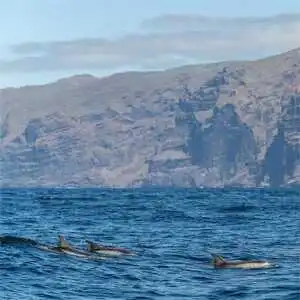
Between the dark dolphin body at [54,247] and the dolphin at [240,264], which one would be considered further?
the dark dolphin body at [54,247]

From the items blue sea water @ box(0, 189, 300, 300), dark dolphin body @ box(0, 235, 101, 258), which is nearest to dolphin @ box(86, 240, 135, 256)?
dark dolphin body @ box(0, 235, 101, 258)

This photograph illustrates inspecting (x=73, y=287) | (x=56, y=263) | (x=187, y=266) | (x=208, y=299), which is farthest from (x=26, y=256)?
(x=208, y=299)

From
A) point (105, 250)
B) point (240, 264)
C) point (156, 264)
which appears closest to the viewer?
point (240, 264)

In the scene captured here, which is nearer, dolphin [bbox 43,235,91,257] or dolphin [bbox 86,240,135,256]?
dolphin [bbox 43,235,91,257]

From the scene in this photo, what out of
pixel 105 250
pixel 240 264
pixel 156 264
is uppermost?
pixel 105 250

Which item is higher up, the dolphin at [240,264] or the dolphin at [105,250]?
the dolphin at [105,250]

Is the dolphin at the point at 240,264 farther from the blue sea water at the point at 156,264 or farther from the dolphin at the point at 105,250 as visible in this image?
the dolphin at the point at 105,250

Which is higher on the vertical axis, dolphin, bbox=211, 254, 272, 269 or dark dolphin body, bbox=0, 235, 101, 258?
dark dolphin body, bbox=0, 235, 101, 258

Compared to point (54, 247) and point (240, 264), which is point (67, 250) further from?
point (240, 264)

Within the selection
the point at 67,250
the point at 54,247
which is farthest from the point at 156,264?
the point at 54,247

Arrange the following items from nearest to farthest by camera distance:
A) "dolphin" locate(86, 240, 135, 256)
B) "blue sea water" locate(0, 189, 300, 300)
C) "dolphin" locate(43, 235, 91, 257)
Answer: "blue sea water" locate(0, 189, 300, 300), "dolphin" locate(43, 235, 91, 257), "dolphin" locate(86, 240, 135, 256)

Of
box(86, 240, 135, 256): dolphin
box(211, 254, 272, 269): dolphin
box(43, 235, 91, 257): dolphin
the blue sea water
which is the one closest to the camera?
the blue sea water

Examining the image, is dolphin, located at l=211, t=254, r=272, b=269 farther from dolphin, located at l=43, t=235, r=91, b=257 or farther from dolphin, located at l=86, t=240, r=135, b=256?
dolphin, located at l=43, t=235, r=91, b=257

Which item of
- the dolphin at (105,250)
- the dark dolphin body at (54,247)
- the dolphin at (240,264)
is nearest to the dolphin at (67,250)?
the dark dolphin body at (54,247)
